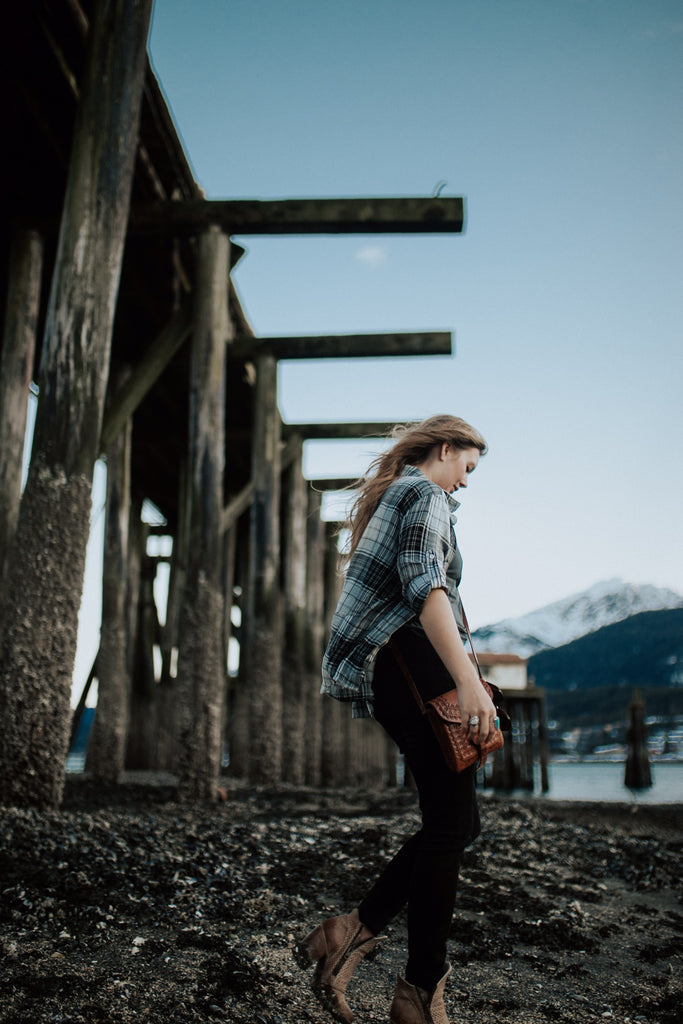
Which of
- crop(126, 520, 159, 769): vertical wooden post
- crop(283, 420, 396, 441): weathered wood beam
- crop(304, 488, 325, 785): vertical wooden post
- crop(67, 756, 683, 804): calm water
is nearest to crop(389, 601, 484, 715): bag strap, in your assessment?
crop(126, 520, 159, 769): vertical wooden post

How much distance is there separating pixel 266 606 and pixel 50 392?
6.52m

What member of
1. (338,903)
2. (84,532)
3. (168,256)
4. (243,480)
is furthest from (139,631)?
(338,903)

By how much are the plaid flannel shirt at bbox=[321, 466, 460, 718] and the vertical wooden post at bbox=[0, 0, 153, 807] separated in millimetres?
2346

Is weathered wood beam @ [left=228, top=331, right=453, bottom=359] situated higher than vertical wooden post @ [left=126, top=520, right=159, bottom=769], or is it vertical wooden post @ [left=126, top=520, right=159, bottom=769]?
weathered wood beam @ [left=228, top=331, right=453, bottom=359]

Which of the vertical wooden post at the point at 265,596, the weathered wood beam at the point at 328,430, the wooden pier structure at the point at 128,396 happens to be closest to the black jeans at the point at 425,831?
the wooden pier structure at the point at 128,396

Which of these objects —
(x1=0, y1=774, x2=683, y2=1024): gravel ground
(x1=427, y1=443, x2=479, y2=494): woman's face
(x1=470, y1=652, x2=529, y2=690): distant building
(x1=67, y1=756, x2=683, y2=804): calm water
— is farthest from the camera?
(x1=470, y1=652, x2=529, y2=690): distant building

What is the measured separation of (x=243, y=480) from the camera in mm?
17547

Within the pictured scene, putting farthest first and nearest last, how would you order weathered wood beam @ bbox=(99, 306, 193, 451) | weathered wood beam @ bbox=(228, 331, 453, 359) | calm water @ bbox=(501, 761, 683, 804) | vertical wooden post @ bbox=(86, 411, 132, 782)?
calm water @ bbox=(501, 761, 683, 804) → weathered wood beam @ bbox=(228, 331, 453, 359) → vertical wooden post @ bbox=(86, 411, 132, 782) → weathered wood beam @ bbox=(99, 306, 193, 451)

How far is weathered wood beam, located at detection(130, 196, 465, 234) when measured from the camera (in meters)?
7.61

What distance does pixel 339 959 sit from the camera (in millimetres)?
2096

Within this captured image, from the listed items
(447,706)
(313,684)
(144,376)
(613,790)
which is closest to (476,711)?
(447,706)

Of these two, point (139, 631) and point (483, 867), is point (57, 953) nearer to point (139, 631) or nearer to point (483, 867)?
point (483, 867)

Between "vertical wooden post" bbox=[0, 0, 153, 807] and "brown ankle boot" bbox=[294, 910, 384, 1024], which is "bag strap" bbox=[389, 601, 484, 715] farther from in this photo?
"vertical wooden post" bbox=[0, 0, 153, 807]

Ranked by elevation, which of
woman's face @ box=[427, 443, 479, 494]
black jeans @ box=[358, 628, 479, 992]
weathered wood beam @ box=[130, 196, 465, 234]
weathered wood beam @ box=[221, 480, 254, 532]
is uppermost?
weathered wood beam @ box=[130, 196, 465, 234]
